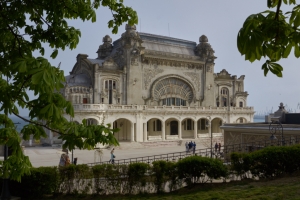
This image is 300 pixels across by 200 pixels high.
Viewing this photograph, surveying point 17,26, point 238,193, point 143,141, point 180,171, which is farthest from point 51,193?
point 143,141

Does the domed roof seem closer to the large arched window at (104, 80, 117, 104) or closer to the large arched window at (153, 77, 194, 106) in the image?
the large arched window at (104, 80, 117, 104)

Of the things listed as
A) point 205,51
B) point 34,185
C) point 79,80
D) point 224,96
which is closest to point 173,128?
point 224,96

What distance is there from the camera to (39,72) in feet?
9.79

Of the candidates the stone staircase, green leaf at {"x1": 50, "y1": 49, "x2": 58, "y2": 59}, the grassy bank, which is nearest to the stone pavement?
the stone staircase

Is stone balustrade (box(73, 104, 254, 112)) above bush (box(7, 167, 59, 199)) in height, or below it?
above

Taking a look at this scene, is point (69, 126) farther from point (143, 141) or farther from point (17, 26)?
point (143, 141)

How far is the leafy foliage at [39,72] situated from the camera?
10.7 feet

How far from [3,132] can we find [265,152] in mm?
10744

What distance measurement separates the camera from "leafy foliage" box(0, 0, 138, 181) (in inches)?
128

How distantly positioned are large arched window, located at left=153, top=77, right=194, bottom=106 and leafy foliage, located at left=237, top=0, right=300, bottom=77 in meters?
40.2

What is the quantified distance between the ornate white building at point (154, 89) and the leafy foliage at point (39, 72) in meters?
29.1

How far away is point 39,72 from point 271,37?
226cm

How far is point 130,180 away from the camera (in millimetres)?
11719

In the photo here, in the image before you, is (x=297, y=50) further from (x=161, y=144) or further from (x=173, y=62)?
(x=173, y=62)
